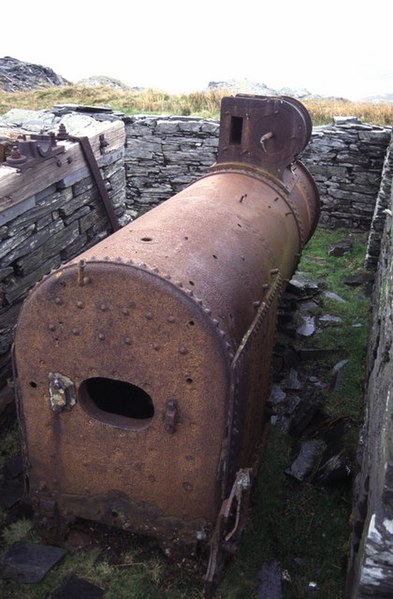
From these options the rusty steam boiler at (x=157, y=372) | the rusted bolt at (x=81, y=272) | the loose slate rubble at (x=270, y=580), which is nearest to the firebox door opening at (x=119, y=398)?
the rusty steam boiler at (x=157, y=372)

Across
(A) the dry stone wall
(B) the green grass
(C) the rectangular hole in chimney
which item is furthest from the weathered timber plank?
(A) the dry stone wall

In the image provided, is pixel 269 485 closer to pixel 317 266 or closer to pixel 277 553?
pixel 277 553

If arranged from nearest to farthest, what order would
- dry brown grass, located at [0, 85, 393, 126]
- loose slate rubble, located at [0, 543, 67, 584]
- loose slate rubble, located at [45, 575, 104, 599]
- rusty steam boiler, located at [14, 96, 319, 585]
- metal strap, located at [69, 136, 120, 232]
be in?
rusty steam boiler, located at [14, 96, 319, 585] < loose slate rubble, located at [45, 575, 104, 599] < loose slate rubble, located at [0, 543, 67, 584] < metal strap, located at [69, 136, 120, 232] < dry brown grass, located at [0, 85, 393, 126]

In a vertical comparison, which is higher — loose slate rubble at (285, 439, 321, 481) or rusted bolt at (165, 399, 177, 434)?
rusted bolt at (165, 399, 177, 434)

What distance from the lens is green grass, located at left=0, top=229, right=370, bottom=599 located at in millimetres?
3391

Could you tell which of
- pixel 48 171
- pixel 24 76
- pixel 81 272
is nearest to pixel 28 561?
pixel 81 272

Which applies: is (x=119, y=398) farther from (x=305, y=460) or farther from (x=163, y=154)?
(x=163, y=154)

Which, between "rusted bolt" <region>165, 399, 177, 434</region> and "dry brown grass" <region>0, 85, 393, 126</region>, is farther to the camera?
"dry brown grass" <region>0, 85, 393, 126</region>

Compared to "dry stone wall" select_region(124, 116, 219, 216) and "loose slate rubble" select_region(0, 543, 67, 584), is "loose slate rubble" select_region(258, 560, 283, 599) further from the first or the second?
"dry stone wall" select_region(124, 116, 219, 216)

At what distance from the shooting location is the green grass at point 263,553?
11.1 ft

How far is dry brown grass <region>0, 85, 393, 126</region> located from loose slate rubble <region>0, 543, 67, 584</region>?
398 inches

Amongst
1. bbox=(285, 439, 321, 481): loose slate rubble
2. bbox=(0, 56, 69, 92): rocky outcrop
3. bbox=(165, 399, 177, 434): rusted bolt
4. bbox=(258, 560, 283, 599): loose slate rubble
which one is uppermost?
bbox=(0, 56, 69, 92): rocky outcrop

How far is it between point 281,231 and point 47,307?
2.15 m

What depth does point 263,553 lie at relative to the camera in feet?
12.2
